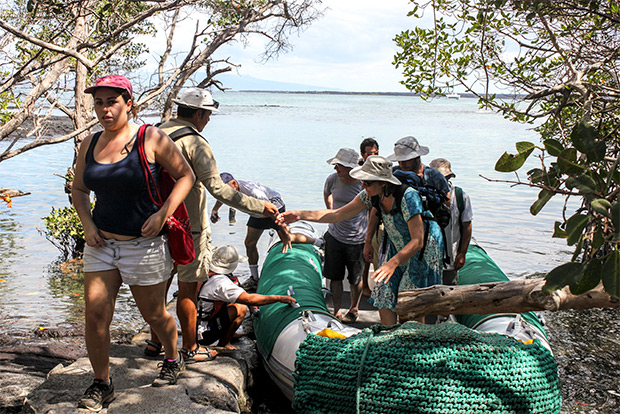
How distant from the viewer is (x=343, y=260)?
21.4 ft

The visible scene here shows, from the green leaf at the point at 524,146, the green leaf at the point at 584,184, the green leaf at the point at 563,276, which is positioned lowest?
the green leaf at the point at 563,276

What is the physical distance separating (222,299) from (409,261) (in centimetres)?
147

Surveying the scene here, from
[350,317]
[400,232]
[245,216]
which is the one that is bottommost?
[245,216]

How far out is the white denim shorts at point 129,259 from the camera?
11.9ft

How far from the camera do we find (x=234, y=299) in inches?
196

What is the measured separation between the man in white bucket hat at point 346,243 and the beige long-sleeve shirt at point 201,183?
6.85 ft

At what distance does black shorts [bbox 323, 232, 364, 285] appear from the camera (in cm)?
645

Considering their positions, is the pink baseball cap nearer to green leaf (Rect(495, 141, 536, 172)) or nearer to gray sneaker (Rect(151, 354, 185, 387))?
gray sneaker (Rect(151, 354, 185, 387))

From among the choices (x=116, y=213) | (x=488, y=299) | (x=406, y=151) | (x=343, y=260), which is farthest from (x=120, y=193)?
(x=343, y=260)

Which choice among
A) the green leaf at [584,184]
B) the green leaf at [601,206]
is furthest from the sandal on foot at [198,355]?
the green leaf at [601,206]

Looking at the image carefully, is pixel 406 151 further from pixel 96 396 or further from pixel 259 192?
pixel 96 396

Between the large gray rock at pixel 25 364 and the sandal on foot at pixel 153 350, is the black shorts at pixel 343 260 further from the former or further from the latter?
the large gray rock at pixel 25 364

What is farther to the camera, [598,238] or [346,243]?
[346,243]

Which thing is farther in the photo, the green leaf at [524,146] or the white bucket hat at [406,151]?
the white bucket hat at [406,151]
